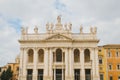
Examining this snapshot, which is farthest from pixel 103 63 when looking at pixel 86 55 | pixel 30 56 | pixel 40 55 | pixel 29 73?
pixel 29 73

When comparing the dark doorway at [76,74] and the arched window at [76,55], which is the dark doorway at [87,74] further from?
Answer: the arched window at [76,55]

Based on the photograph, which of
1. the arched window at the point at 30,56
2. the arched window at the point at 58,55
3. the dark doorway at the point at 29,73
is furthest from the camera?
the arched window at the point at 30,56

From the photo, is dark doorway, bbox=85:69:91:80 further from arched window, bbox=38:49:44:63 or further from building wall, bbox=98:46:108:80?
arched window, bbox=38:49:44:63

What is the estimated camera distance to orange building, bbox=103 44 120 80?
2482 inches

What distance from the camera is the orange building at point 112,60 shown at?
63031 millimetres

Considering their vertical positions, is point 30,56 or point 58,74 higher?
point 30,56

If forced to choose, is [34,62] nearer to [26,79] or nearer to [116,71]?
[26,79]

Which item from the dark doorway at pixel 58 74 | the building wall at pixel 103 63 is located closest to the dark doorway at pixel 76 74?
the dark doorway at pixel 58 74

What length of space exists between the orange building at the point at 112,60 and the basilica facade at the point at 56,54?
6.00m

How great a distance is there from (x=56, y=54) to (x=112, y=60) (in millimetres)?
14032

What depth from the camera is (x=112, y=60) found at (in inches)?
2499

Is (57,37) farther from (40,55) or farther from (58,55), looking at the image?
(40,55)

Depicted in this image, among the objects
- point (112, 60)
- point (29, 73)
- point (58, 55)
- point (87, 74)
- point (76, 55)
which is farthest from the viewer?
point (112, 60)

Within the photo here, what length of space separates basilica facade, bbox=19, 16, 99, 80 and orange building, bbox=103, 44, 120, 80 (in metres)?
6.00
